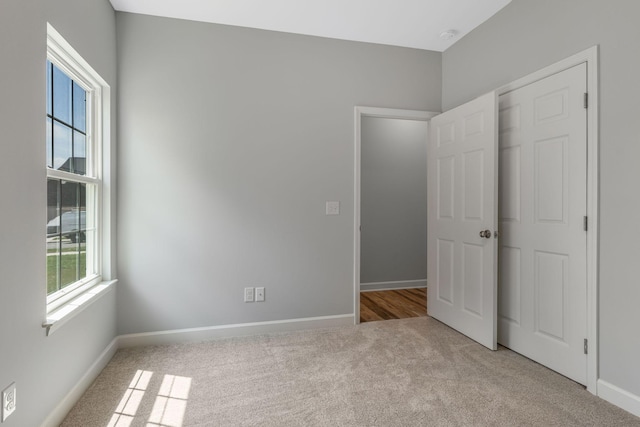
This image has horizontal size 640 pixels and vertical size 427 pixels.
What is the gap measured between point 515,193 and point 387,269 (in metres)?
2.34

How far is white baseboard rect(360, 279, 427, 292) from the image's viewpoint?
4578 millimetres

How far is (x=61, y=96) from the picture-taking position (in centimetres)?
194

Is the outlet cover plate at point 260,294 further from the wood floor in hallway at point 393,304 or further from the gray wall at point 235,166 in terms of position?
the wood floor in hallway at point 393,304

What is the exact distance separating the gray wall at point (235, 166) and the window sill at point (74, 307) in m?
0.36

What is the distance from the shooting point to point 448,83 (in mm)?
3350

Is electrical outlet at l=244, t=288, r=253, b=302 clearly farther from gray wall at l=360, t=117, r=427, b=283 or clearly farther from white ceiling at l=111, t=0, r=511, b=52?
white ceiling at l=111, t=0, r=511, b=52

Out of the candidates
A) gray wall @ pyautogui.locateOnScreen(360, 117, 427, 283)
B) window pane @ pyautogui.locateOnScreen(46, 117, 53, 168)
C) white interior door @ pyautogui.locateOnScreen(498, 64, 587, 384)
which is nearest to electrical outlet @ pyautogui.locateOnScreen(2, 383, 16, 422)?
window pane @ pyautogui.locateOnScreen(46, 117, 53, 168)

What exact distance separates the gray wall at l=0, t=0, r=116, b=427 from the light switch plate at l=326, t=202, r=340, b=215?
2.01m

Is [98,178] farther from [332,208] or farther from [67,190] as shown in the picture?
[332,208]

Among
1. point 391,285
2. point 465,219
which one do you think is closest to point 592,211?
point 465,219

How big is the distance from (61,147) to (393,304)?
3.34m

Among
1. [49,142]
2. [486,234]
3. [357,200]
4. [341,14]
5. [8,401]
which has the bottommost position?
[8,401]

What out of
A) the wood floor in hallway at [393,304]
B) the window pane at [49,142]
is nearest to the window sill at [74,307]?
the window pane at [49,142]

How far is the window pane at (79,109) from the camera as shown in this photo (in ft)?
7.01
